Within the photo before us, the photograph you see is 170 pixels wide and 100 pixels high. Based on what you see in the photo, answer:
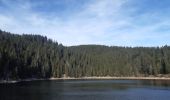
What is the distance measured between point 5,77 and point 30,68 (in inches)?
1764

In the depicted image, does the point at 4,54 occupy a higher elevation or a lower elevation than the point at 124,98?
higher

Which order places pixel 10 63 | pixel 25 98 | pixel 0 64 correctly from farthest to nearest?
pixel 10 63
pixel 0 64
pixel 25 98

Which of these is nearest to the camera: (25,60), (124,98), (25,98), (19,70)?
(25,98)

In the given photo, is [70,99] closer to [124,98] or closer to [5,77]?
[124,98]

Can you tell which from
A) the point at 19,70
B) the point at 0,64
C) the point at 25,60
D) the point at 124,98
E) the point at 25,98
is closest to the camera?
the point at 25,98

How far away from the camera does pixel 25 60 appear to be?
590 ft

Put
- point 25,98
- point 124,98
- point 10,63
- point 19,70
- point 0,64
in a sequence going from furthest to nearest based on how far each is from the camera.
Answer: point 19,70, point 10,63, point 0,64, point 124,98, point 25,98

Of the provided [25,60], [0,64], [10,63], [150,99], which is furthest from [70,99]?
[25,60]

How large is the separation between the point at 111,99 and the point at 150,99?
9.20 meters

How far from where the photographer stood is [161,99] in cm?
7112

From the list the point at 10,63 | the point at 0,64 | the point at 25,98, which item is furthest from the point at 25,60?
the point at 25,98

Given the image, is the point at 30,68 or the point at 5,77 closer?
the point at 5,77

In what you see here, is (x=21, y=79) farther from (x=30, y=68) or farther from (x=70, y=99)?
(x=70, y=99)

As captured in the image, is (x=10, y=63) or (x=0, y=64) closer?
(x=0, y=64)
